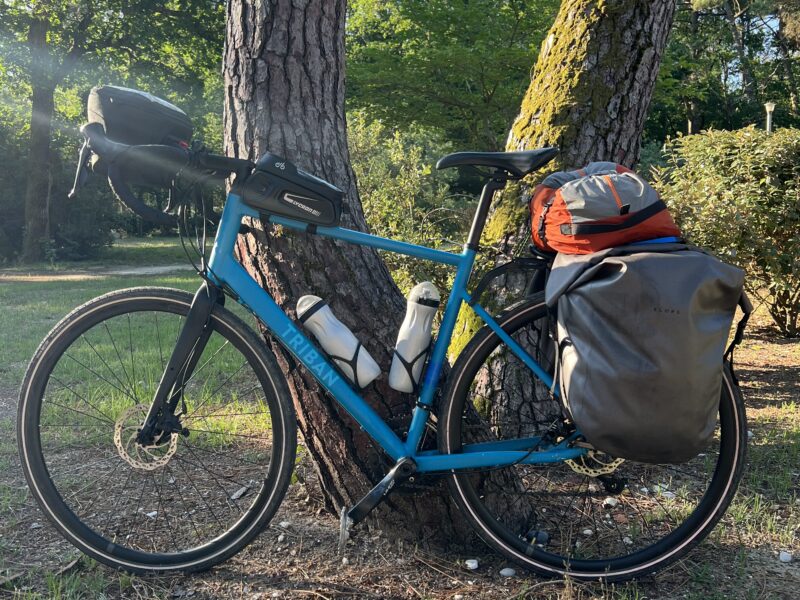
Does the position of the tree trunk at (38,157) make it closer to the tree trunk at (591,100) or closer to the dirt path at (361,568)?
the dirt path at (361,568)

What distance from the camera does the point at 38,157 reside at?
51.4ft

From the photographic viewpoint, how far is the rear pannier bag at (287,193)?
2146 mm

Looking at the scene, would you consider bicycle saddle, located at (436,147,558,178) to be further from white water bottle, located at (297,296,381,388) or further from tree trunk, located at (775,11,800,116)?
tree trunk, located at (775,11,800,116)

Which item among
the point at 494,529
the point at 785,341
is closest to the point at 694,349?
the point at 494,529

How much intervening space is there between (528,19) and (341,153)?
13668 mm

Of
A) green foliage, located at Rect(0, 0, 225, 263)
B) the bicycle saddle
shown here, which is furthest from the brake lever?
green foliage, located at Rect(0, 0, 225, 263)

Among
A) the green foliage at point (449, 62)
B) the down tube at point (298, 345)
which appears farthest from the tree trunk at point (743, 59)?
the down tube at point (298, 345)

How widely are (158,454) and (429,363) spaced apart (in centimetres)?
130

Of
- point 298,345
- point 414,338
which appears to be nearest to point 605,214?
point 414,338

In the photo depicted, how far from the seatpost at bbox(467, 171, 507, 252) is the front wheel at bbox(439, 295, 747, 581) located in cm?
28

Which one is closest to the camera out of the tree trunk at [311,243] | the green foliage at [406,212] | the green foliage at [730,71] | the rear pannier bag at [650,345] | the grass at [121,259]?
the rear pannier bag at [650,345]

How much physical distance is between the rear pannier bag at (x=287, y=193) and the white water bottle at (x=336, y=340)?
0.29 meters

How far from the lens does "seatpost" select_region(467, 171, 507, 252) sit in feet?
7.22

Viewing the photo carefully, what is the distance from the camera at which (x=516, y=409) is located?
293 cm
